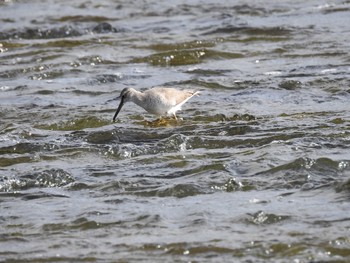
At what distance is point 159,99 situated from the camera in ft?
36.0

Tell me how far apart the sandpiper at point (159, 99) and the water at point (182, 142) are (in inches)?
7.3

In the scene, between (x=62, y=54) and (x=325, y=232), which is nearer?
(x=325, y=232)

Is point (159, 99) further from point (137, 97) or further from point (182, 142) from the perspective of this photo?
point (182, 142)

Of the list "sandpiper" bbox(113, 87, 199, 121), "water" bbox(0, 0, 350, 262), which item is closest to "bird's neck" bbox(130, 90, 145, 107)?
"sandpiper" bbox(113, 87, 199, 121)

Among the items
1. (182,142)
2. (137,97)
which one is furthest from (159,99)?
(182,142)

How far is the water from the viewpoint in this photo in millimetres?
7055

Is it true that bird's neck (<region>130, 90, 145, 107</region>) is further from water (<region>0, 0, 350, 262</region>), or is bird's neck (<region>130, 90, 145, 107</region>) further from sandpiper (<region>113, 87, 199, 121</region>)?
water (<region>0, 0, 350, 262</region>)

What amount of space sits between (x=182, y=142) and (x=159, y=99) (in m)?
1.40

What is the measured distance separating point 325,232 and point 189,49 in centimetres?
812

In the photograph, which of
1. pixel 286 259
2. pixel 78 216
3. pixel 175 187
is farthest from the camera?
pixel 175 187

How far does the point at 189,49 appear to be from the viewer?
14.9 meters

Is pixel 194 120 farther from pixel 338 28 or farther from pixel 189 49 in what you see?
Result: pixel 338 28

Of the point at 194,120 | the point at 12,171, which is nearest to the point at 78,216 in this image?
the point at 12,171

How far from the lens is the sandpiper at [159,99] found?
430 inches
